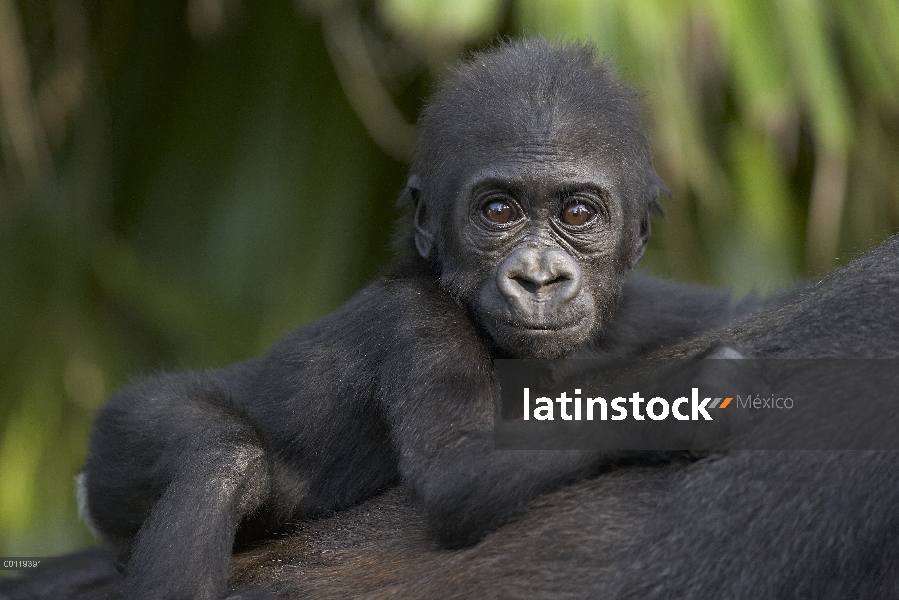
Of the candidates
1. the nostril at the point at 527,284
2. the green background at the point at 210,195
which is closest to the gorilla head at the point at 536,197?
the nostril at the point at 527,284

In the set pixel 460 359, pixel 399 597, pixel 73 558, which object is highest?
pixel 460 359

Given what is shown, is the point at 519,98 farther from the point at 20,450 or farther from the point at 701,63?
the point at 20,450

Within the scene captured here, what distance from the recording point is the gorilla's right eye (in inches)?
67.6

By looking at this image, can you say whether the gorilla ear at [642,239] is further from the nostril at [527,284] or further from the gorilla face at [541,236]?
the nostril at [527,284]

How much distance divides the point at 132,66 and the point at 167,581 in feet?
7.25

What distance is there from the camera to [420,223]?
74.0 inches

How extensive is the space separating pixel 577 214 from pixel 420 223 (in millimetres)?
309

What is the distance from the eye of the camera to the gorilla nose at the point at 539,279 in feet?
5.27

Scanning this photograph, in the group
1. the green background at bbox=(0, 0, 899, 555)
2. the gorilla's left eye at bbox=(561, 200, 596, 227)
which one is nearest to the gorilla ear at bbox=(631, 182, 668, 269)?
the gorilla's left eye at bbox=(561, 200, 596, 227)

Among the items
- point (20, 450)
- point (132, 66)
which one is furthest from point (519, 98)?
point (20, 450)

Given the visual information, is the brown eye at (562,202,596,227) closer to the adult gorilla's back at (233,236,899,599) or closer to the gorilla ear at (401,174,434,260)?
the gorilla ear at (401,174,434,260)

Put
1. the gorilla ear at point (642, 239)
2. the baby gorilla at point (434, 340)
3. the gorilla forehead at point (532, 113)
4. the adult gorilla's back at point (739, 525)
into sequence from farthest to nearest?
1. the gorilla ear at point (642, 239)
2. the gorilla forehead at point (532, 113)
3. the baby gorilla at point (434, 340)
4. the adult gorilla's back at point (739, 525)

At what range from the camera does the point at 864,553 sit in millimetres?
1130

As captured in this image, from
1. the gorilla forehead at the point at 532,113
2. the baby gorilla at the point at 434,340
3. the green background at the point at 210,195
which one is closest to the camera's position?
the baby gorilla at the point at 434,340
